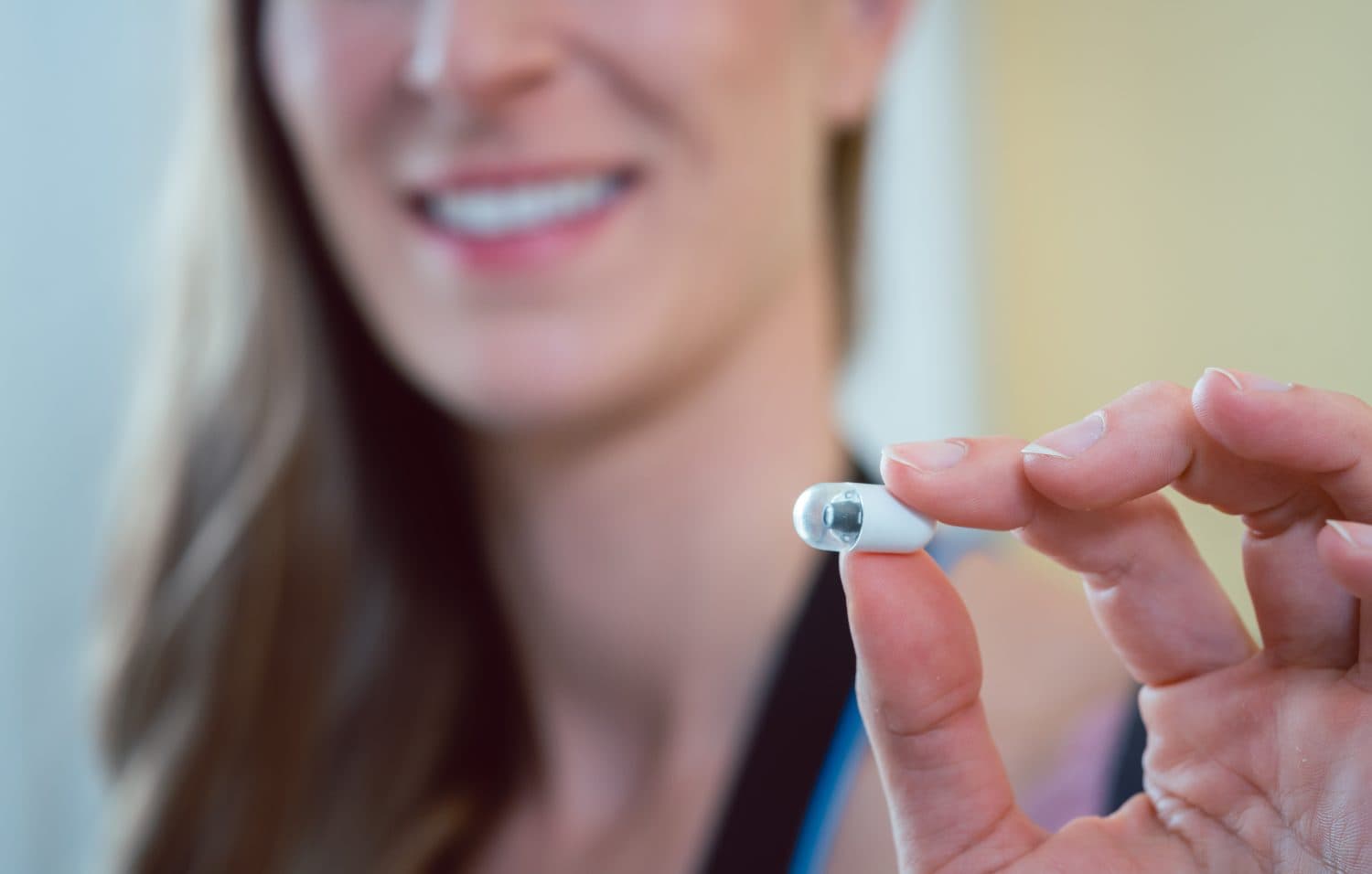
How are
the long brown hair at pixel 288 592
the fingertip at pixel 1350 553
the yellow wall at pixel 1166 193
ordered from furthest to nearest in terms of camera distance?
the yellow wall at pixel 1166 193
the long brown hair at pixel 288 592
the fingertip at pixel 1350 553

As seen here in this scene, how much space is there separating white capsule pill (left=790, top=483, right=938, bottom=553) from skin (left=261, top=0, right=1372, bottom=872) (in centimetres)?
26

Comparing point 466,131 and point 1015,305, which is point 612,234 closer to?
point 466,131

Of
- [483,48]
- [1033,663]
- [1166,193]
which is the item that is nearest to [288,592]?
[483,48]

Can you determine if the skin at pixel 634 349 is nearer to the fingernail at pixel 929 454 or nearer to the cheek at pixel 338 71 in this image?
the cheek at pixel 338 71

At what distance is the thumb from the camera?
1.27ft

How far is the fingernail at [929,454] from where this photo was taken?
0.38m

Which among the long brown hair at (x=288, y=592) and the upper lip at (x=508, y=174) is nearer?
the upper lip at (x=508, y=174)

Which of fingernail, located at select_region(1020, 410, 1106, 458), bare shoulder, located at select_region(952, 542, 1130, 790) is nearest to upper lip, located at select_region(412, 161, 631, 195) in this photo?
bare shoulder, located at select_region(952, 542, 1130, 790)

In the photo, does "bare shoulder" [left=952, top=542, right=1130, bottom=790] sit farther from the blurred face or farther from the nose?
the nose

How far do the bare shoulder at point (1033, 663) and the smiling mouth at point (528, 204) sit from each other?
0.34 meters

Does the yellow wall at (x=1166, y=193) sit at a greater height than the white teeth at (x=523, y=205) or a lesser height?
lesser

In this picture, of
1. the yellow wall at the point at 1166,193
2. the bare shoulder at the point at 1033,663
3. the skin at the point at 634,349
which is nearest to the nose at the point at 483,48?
the skin at the point at 634,349

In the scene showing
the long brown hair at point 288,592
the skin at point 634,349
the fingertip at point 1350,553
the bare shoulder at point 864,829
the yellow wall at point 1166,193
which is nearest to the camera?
the fingertip at point 1350,553

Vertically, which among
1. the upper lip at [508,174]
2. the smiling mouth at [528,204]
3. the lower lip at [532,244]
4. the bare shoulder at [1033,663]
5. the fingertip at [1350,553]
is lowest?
the bare shoulder at [1033,663]
